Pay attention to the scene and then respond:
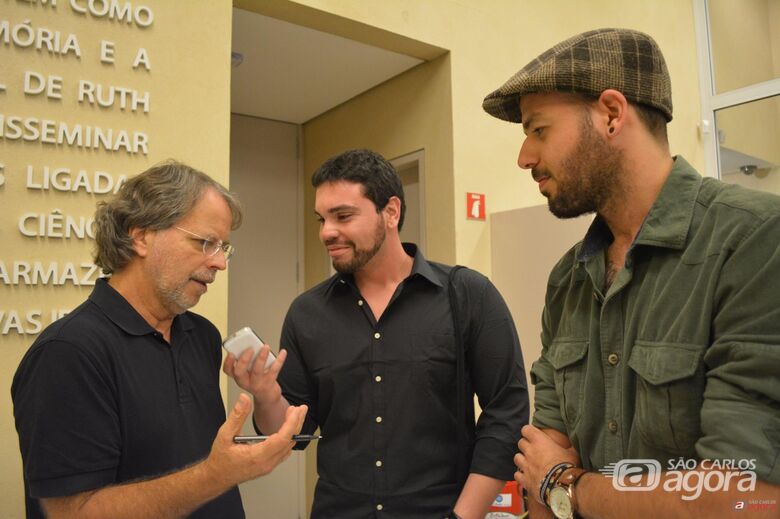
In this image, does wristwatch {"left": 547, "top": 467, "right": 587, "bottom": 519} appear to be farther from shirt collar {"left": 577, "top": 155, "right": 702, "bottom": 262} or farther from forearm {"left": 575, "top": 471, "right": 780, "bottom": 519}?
shirt collar {"left": 577, "top": 155, "right": 702, "bottom": 262}

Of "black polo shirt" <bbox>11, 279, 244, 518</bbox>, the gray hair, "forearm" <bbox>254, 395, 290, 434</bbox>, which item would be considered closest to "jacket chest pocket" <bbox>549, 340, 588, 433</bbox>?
"forearm" <bbox>254, 395, 290, 434</bbox>

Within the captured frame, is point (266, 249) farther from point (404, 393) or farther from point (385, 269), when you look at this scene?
point (404, 393)

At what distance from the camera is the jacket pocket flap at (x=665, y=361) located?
959mm

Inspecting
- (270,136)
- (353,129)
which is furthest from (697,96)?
(270,136)

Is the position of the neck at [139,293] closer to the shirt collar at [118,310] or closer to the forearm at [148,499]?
A: the shirt collar at [118,310]

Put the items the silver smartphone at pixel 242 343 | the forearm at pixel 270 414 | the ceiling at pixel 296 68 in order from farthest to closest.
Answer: the ceiling at pixel 296 68, the forearm at pixel 270 414, the silver smartphone at pixel 242 343

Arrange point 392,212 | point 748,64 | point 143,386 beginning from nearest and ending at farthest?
1. point 143,386
2. point 392,212
3. point 748,64

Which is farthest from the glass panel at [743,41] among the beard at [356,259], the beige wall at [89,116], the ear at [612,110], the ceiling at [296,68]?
the ear at [612,110]

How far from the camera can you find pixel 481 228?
3582mm

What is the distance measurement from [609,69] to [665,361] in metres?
0.53

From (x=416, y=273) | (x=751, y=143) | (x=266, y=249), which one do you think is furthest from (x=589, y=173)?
(x=751, y=143)

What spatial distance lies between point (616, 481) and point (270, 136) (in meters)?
3.96

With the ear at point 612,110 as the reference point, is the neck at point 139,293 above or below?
below

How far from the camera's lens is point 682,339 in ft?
3.20
